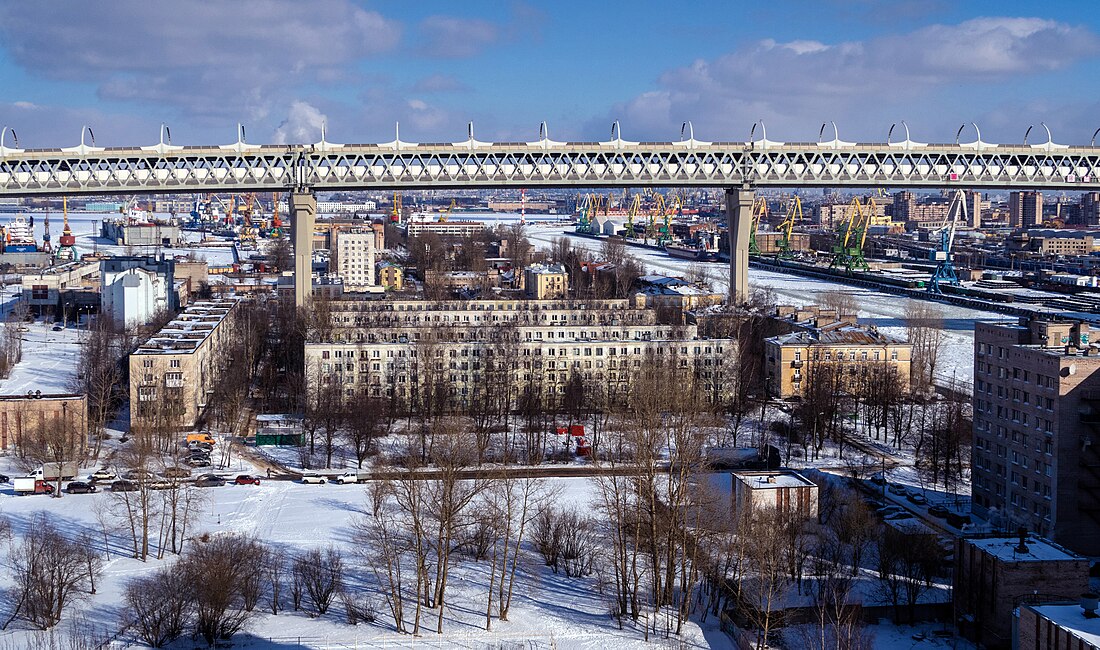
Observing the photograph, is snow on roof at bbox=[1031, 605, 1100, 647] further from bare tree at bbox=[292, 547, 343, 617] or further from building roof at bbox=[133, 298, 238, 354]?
building roof at bbox=[133, 298, 238, 354]

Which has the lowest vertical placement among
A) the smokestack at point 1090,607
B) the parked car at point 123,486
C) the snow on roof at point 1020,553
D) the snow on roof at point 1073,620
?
the parked car at point 123,486

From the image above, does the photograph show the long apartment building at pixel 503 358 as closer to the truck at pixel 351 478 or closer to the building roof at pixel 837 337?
the building roof at pixel 837 337

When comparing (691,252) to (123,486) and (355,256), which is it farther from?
(123,486)

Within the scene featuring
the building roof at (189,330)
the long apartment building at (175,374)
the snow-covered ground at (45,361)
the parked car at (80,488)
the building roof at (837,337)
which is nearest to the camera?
the parked car at (80,488)

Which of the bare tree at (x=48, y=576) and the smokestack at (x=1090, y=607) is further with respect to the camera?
the bare tree at (x=48, y=576)

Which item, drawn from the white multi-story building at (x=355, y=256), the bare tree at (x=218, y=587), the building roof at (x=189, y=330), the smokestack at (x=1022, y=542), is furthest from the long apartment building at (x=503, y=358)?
the white multi-story building at (x=355, y=256)

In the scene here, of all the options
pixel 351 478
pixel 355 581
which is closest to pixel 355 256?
pixel 351 478

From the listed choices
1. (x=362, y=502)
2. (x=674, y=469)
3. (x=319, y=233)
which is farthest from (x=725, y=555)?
(x=319, y=233)
